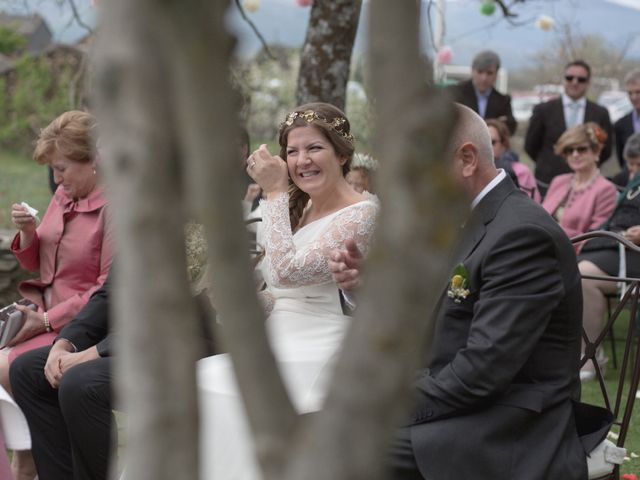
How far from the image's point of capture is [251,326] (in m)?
1.12

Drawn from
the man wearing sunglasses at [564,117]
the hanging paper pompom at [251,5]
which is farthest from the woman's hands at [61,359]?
the hanging paper pompom at [251,5]

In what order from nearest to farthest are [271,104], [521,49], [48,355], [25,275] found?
[48,355] → [25,275] → [521,49] → [271,104]

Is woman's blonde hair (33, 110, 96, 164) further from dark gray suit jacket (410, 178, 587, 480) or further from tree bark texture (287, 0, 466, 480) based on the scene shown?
tree bark texture (287, 0, 466, 480)

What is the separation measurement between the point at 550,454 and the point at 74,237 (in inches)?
103

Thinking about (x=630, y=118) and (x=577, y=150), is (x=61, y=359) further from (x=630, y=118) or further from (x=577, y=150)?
(x=630, y=118)

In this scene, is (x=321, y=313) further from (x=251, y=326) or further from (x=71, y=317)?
(x=251, y=326)

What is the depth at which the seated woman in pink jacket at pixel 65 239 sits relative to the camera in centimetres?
478

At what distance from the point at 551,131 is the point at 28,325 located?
5.98 metres

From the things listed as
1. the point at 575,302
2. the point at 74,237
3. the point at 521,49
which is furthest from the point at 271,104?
the point at 575,302

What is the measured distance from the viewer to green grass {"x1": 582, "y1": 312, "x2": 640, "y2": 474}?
5.20 m

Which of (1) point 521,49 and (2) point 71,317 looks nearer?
(2) point 71,317

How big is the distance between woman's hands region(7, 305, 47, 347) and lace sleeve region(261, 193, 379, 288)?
1315mm

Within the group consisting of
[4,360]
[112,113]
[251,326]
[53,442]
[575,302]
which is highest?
[112,113]

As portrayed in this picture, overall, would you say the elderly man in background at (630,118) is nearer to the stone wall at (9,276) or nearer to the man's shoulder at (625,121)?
the man's shoulder at (625,121)
